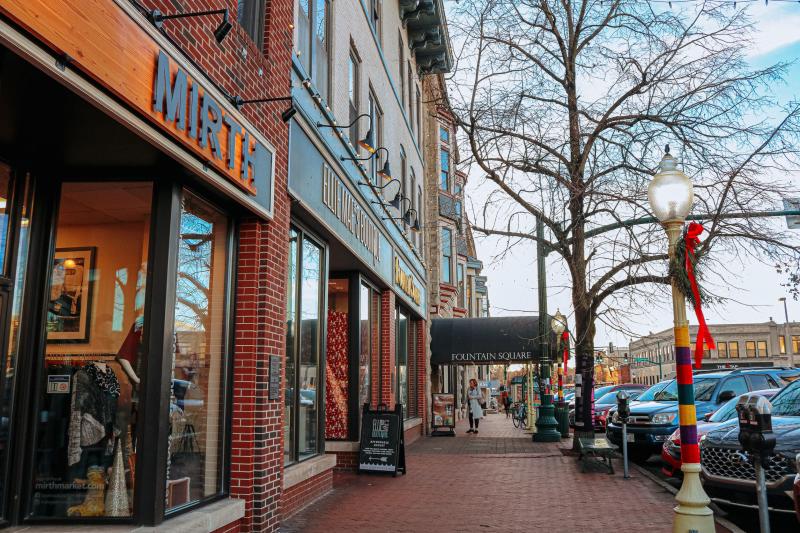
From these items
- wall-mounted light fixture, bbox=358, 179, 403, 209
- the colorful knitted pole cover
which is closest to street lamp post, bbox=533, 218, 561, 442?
wall-mounted light fixture, bbox=358, 179, 403, 209

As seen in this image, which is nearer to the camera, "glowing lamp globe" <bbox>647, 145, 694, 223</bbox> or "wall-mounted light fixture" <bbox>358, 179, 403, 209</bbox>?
"glowing lamp globe" <bbox>647, 145, 694, 223</bbox>

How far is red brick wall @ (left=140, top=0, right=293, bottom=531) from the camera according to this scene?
6.75 metres

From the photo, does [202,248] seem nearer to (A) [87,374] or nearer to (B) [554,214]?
(A) [87,374]

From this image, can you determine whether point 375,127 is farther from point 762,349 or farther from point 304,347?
point 762,349

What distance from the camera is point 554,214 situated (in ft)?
43.9

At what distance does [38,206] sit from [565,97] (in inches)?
464

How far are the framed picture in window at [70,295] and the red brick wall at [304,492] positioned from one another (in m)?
3.23

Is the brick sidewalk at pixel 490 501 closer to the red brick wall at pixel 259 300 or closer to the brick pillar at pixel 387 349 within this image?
the red brick wall at pixel 259 300

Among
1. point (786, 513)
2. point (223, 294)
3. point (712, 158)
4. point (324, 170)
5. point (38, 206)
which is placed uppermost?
point (712, 158)

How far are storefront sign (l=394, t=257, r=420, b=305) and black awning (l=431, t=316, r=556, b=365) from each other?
10.3ft

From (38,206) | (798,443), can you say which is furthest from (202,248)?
(798,443)

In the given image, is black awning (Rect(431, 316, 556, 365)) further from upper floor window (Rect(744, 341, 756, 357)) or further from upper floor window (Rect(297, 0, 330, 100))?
upper floor window (Rect(744, 341, 756, 357))

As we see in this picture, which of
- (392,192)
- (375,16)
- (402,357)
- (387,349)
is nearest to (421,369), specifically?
(402,357)

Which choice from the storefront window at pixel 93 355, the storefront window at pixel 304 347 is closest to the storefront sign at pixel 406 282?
the storefront window at pixel 304 347
